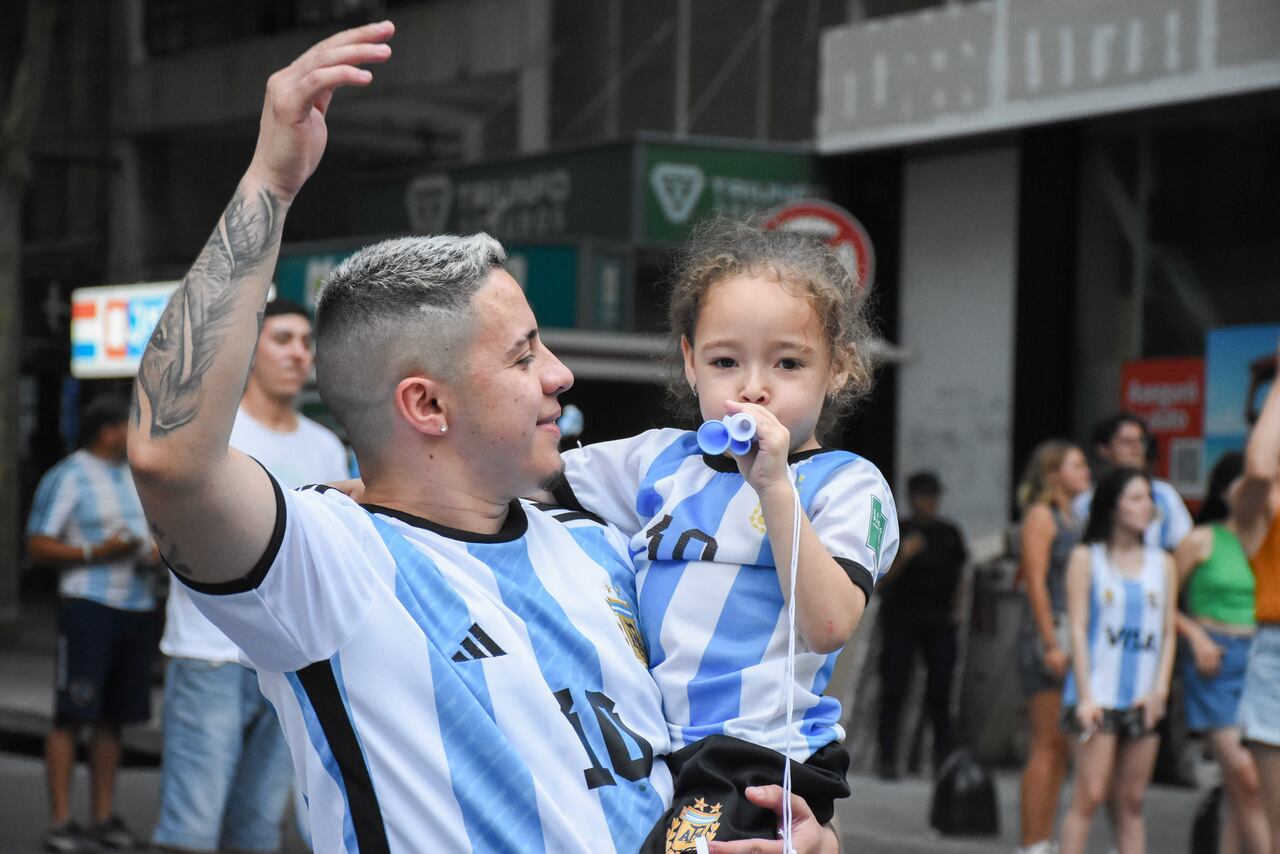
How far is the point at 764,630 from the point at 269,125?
105 cm

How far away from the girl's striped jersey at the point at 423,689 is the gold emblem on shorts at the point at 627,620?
0.15 m

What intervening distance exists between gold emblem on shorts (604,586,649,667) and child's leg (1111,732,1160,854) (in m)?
5.06

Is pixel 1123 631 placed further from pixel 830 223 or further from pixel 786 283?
pixel 786 283

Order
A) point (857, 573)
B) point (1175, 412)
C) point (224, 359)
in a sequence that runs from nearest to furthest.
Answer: point (224, 359)
point (857, 573)
point (1175, 412)

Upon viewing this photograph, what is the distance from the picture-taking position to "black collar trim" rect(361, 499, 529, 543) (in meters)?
2.22

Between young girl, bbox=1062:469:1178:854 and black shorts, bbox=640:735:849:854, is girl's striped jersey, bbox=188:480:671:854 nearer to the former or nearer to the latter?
black shorts, bbox=640:735:849:854

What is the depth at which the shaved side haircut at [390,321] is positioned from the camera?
224 centimetres

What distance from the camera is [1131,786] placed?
23.1 ft

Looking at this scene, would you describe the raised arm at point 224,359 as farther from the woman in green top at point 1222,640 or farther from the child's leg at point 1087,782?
the woman in green top at point 1222,640

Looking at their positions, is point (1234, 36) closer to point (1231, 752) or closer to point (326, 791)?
point (1231, 752)

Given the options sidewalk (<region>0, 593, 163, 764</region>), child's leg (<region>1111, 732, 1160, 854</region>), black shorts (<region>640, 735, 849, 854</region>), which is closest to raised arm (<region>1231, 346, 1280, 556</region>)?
child's leg (<region>1111, 732, 1160, 854</region>)

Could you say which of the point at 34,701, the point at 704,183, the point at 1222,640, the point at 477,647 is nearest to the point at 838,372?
the point at 477,647

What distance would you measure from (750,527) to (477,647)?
1.86ft

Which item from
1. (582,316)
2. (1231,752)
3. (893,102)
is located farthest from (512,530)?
(893,102)
